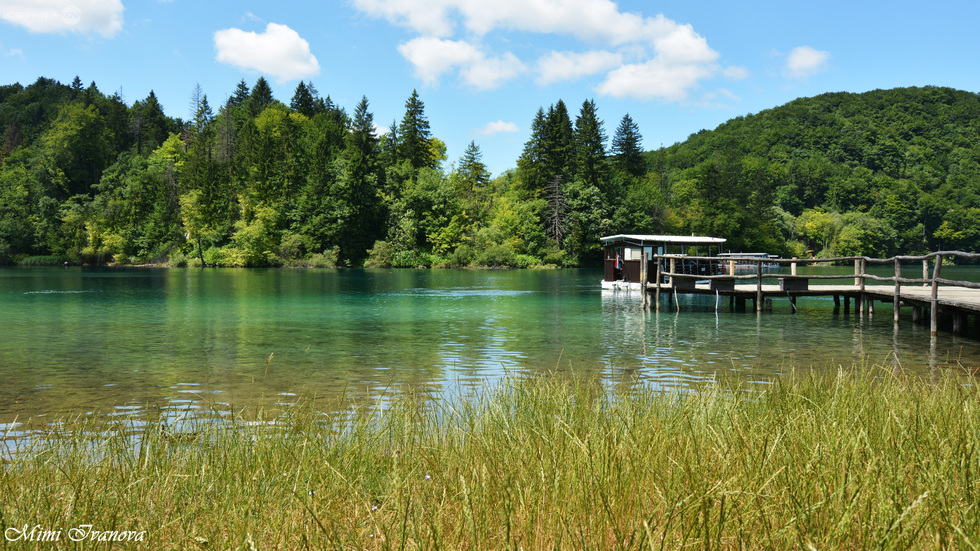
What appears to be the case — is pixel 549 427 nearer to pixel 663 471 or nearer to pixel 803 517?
pixel 663 471

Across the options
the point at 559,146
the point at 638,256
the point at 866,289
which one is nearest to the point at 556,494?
the point at 866,289

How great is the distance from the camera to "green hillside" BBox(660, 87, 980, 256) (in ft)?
328

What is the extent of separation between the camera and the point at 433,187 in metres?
88.9

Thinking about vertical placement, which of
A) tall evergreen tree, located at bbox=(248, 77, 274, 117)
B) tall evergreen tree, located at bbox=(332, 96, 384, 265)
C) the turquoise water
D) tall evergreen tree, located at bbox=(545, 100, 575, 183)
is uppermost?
tall evergreen tree, located at bbox=(248, 77, 274, 117)

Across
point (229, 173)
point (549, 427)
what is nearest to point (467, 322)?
point (549, 427)

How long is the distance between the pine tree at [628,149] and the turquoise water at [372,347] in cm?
7422

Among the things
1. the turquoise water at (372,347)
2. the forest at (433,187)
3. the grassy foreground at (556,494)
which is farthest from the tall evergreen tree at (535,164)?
the grassy foreground at (556,494)

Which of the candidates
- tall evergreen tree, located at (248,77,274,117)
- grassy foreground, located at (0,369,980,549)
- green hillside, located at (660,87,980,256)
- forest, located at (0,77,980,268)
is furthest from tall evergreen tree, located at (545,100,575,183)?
grassy foreground, located at (0,369,980,549)

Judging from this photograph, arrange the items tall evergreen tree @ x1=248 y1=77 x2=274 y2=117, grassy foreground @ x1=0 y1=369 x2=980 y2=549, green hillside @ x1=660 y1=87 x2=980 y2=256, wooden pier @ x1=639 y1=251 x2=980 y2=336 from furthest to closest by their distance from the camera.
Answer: tall evergreen tree @ x1=248 y1=77 x2=274 y2=117 < green hillside @ x1=660 y1=87 x2=980 y2=256 < wooden pier @ x1=639 y1=251 x2=980 y2=336 < grassy foreground @ x1=0 y1=369 x2=980 y2=549

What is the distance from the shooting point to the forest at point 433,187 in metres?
85.5

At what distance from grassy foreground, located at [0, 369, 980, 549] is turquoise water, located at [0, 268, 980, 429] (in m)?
Result: 2.24

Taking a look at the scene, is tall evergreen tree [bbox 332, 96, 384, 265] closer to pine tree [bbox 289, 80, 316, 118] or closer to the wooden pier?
pine tree [bbox 289, 80, 316, 118]

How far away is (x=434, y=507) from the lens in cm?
356

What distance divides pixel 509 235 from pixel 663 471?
277ft
